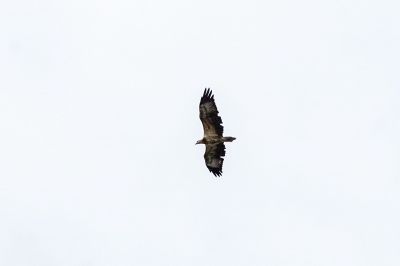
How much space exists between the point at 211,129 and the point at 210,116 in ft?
3.74

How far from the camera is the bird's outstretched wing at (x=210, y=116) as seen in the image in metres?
80.9

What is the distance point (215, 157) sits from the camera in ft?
277

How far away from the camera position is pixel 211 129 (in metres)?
81.8

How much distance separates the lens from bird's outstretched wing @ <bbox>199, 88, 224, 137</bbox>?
80875mm

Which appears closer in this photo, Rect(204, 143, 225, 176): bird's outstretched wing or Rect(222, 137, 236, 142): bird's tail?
Rect(222, 137, 236, 142): bird's tail

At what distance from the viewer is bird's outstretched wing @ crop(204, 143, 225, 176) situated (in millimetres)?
83812

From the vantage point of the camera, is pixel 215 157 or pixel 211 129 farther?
pixel 215 157

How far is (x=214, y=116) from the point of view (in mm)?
81250

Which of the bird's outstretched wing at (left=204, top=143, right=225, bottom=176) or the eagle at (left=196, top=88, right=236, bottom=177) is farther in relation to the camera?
the bird's outstretched wing at (left=204, top=143, right=225, bottom=176)

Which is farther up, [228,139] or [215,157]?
[215,157]

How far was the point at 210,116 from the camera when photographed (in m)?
81.2

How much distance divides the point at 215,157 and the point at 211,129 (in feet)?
11.0

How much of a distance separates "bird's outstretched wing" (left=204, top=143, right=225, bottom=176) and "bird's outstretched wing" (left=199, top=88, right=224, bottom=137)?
1.96 m

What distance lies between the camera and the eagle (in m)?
80.9
